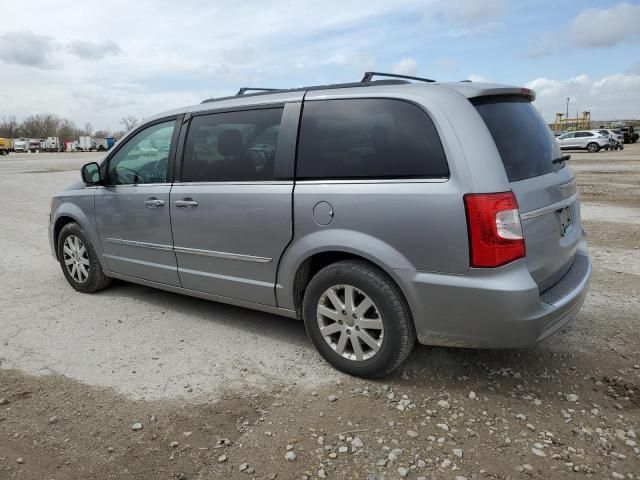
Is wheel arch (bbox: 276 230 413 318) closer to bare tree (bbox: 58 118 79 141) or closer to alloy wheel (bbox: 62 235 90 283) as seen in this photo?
alloy wheel (bbox: 62 235 90 283)

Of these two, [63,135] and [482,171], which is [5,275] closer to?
[482,171]

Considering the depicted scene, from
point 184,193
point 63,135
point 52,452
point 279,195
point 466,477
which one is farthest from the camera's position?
point 63,135

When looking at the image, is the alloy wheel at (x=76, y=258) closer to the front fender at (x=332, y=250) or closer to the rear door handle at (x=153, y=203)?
the rear door handle at (x=153, y=203)

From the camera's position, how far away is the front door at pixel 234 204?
3.64 metres

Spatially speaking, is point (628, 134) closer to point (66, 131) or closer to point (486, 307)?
point (486, 307)

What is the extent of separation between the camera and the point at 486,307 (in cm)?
286

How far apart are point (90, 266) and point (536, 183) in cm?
423

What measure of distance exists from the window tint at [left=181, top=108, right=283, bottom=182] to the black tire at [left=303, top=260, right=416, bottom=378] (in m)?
0.89

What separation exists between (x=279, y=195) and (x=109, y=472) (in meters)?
1.93

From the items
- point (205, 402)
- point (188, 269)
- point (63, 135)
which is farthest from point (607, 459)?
point (63, 135)

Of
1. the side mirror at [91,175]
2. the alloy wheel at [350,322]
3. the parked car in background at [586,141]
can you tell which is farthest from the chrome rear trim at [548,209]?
the parked car in background at [586,141]

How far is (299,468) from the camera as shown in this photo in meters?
2.56

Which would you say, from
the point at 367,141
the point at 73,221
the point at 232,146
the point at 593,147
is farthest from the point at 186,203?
the point at 593,147

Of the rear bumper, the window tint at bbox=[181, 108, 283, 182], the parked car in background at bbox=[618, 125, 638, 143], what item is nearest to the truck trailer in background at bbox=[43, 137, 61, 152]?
the parked car in background at bbox=[618, 125, 638, 143]
